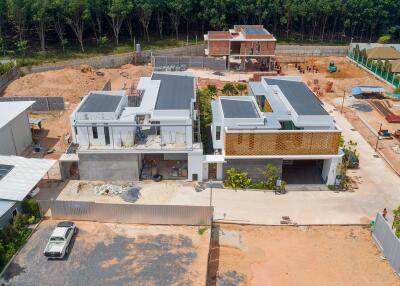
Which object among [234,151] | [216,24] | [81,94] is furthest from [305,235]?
[216,24]

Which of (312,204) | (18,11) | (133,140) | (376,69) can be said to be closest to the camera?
(312,204)

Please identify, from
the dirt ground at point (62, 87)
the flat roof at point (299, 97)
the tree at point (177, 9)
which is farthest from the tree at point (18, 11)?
the flat roof at point (299, 97)

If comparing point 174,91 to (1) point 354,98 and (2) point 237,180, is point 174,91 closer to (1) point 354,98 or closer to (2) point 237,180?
(2) point 237,180

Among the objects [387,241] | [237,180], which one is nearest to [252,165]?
[237,180]

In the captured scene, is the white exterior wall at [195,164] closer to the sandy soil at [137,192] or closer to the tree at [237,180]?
the sandy soil at [137,192]

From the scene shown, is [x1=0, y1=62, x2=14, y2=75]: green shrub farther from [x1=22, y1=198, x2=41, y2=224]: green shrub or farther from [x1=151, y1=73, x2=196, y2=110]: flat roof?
[x1=22, y1=198, x2=41, y2=224]: green shrub

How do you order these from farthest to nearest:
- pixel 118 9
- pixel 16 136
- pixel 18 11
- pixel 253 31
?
1. pixel 118 9
2. pixel 253 31
3. pixel 18 11
4. pixel 16 136

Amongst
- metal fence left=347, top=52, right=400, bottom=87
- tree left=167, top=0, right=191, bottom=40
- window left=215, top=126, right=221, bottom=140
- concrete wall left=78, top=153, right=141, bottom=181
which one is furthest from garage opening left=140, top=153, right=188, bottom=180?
tree left=167, top=0, right=191, bottom=40

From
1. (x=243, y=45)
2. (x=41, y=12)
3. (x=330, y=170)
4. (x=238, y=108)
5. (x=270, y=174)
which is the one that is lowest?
(x=270, y=174)

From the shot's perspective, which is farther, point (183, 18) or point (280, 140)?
point (183, 18)
